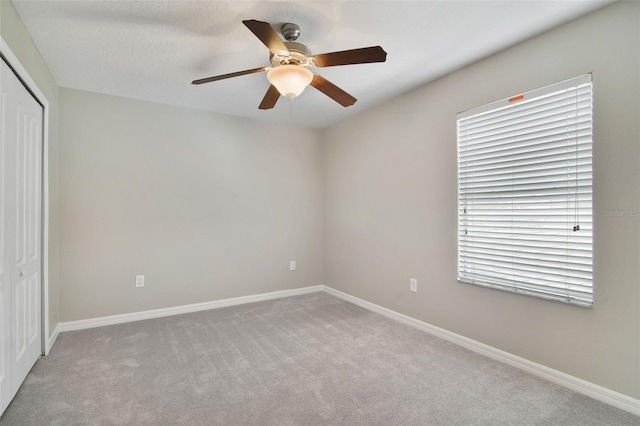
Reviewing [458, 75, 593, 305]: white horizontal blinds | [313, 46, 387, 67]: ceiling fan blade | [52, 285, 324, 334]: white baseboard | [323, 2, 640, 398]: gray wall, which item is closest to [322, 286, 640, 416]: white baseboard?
[323, 2, 640, 398]: gray wall

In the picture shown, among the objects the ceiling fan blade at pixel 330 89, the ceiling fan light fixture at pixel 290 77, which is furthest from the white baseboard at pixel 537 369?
the ceiling fan light fixture at pixel 290 77

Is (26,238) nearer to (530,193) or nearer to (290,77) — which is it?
(290,77)

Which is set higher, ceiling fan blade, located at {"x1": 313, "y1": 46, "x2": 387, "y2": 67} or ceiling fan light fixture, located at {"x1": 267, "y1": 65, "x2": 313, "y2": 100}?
ceiling fan blade, located at {"x1": 313, "y1": 46, "x2": 387, "y2": 67}

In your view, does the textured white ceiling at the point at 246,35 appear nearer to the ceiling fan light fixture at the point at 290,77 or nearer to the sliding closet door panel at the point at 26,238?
the ceiling fan light fixture at the point at 290,77

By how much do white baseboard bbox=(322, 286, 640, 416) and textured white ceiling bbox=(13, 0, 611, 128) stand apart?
2.35m

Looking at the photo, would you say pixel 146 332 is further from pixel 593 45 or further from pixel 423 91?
pixel 593 45

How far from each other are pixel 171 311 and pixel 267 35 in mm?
3153

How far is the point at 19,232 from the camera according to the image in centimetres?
209

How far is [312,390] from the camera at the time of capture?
2074 mm

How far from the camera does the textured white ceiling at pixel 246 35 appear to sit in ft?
6.38

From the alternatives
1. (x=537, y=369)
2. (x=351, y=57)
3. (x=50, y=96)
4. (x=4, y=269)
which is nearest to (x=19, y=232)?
(x=4, y=269)

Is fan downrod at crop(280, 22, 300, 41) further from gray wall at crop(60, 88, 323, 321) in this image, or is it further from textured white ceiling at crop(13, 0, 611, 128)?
gray wall at crop(60, 88, 323, 321)

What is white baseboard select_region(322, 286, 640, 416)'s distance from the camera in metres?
1.89

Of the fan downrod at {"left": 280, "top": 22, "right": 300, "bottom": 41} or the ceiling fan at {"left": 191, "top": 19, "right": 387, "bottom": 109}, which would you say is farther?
the fan downrod at {"left": 280, "top": 22, "right": 300, "bottom": 41}
